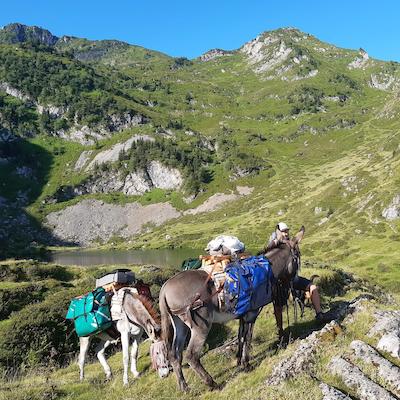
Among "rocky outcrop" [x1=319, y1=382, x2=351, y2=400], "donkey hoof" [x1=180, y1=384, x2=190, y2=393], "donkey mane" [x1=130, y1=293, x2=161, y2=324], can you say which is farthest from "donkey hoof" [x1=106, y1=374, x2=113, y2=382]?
"rocky outcrop" [x1=319, y1=382, x2=351, y2=400]

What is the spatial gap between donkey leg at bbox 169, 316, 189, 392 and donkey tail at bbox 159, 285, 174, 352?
127 millimetres

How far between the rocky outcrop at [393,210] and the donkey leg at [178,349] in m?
119

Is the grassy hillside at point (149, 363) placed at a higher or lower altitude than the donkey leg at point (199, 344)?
lower

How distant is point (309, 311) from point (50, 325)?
12908 mm

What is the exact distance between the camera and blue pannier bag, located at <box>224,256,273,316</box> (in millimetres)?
10477

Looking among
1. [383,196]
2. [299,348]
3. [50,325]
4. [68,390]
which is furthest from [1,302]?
[383,196]

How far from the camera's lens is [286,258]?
12242mm

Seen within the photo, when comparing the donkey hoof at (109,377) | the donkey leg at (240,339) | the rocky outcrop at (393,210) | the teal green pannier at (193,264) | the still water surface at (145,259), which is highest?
the teal green pannier at (193,264)

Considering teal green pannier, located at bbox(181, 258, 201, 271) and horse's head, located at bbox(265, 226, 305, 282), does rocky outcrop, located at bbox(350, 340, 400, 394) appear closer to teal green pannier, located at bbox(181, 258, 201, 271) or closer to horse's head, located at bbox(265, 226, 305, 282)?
horse's head, located at bbox(265, 226, 305, 282)

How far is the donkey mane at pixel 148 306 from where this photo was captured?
11.7 metres

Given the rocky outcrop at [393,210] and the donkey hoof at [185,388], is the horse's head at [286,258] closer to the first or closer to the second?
the donkey hoof at [185,388]

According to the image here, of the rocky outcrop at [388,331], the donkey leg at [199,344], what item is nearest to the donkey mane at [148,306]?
the donkey leg at [199,344]

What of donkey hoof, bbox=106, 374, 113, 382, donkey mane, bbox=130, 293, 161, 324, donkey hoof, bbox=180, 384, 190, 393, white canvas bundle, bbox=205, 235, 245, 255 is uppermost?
white canvas bundle, bbox=205, 235, 245, 255

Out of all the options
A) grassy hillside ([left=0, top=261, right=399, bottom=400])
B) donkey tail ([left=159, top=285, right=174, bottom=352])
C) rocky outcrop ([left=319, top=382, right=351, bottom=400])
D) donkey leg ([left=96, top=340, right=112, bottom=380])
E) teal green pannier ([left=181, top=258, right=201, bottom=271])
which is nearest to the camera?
rocky outcrop ([left=319, top=382, right=351, bottom=400])
